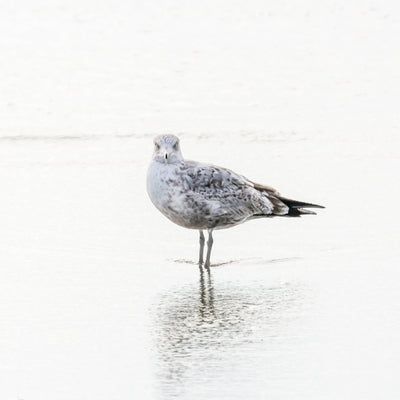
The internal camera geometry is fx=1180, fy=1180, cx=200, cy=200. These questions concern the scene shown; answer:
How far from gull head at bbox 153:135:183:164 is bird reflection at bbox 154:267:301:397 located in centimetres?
81

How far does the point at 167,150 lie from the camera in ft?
24.7

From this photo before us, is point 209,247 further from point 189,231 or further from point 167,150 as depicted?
point 189,231

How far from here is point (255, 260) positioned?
24.0ft

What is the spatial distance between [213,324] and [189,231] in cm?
230

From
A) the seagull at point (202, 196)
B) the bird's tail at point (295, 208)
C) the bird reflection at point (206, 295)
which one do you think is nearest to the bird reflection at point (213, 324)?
the bird reflection at point (206, 295)

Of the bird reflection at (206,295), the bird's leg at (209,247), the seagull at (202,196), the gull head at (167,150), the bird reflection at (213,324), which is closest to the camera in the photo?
the bird reflection at (213,324)

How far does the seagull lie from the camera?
24.3 feet

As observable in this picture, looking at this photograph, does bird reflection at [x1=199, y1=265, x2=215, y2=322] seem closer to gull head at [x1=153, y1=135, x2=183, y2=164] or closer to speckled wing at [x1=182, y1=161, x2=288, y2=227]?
speckled wing at [x1=182, y1=161, x2=288, y2=227]

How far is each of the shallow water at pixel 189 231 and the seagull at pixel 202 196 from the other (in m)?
0.19

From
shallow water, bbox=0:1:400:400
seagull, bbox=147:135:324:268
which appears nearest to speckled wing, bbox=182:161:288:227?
seagull, bbox=147:135:324:268

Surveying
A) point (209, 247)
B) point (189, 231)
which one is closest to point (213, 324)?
point (209, 247)

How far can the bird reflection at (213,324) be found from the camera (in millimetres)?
5234

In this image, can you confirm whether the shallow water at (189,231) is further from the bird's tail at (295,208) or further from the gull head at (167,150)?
the gull head at (167,150)

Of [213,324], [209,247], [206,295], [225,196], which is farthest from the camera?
[225,196]
